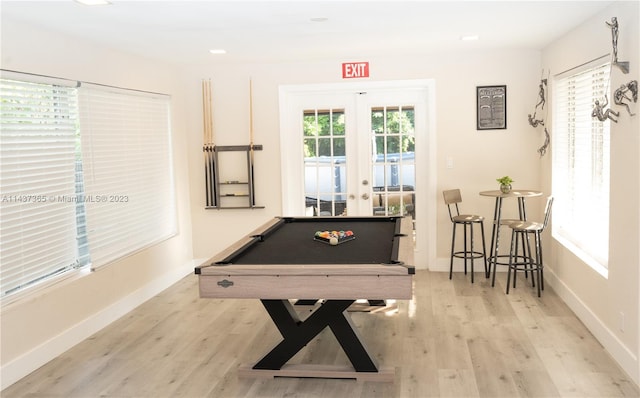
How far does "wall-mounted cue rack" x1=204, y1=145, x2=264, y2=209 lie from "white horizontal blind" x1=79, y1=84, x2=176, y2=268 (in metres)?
0.48

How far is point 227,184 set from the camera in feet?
22.6

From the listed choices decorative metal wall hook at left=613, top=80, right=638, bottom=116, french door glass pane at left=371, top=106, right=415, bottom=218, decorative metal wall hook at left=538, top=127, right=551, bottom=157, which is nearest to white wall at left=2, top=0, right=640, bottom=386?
decorative metal wall hook at left=538, top=127, right=551, bottom=157

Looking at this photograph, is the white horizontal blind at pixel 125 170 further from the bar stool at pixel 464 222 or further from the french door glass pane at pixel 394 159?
the bar stool at pixel 464 222

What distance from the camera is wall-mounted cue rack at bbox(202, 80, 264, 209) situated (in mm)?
6801

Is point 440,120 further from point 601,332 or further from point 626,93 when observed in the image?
point 601,332

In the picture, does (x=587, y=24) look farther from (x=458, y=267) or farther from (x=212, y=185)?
(x=212, y=185)

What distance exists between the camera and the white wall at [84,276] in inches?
159

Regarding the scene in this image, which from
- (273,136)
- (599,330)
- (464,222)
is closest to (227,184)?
(273,136)

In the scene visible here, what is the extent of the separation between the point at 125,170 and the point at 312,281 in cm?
287

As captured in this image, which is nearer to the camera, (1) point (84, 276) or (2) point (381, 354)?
(2) point (381, 354)

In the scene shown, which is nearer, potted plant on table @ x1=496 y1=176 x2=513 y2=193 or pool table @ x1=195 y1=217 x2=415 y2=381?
pool table @ x1=195 y1=217 x2=415 y2=381

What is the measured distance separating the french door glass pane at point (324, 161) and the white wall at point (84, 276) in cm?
140

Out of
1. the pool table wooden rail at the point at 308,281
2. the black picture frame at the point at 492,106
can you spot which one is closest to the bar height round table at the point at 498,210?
the black picture frame at the point at 492,106

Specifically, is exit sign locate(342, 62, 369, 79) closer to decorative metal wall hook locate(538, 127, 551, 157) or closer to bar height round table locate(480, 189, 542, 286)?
bar height round table locate(480, 189, 542, 286)
